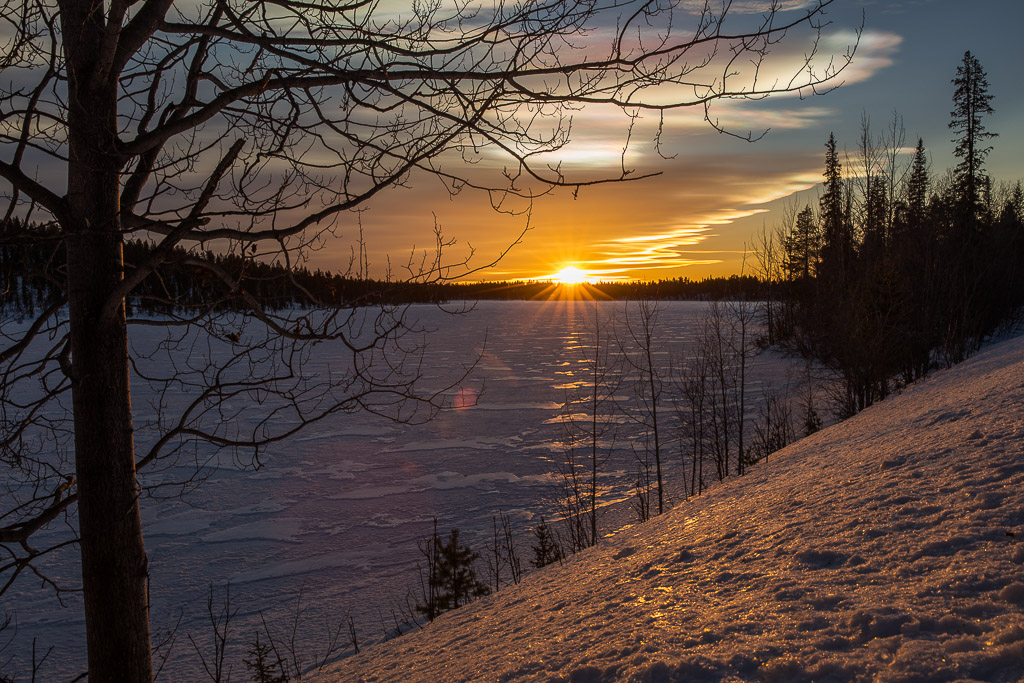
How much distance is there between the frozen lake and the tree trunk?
2709 mm

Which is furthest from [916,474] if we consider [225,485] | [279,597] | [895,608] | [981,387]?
[225,485]

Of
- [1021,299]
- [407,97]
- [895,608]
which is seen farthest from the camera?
[1021,299]

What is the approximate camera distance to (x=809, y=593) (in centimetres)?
301

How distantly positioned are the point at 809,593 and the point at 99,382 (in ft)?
12.4

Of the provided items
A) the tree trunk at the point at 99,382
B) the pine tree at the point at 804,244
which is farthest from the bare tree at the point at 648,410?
the pine tree at the point at 804,244

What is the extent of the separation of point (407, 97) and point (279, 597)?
8.68 meters

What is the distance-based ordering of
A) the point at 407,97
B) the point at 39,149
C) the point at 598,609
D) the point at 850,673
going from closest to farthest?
the point at 850,673
the point at 407,97
the point at 39,149
the point at 598,609

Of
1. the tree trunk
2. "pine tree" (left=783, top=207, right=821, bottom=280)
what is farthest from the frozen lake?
"pine tree" (left=783, top=207, right=821, bottom=280)

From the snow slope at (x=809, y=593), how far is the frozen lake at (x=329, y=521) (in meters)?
2.13

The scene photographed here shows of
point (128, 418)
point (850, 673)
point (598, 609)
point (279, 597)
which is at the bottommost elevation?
point (279, 597)

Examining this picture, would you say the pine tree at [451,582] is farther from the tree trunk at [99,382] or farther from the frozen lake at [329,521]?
the tree trunk at [99,382]

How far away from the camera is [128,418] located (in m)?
3.45

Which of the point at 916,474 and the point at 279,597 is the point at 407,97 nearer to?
the point at 916,474

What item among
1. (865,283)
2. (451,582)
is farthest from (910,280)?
(451,582)
